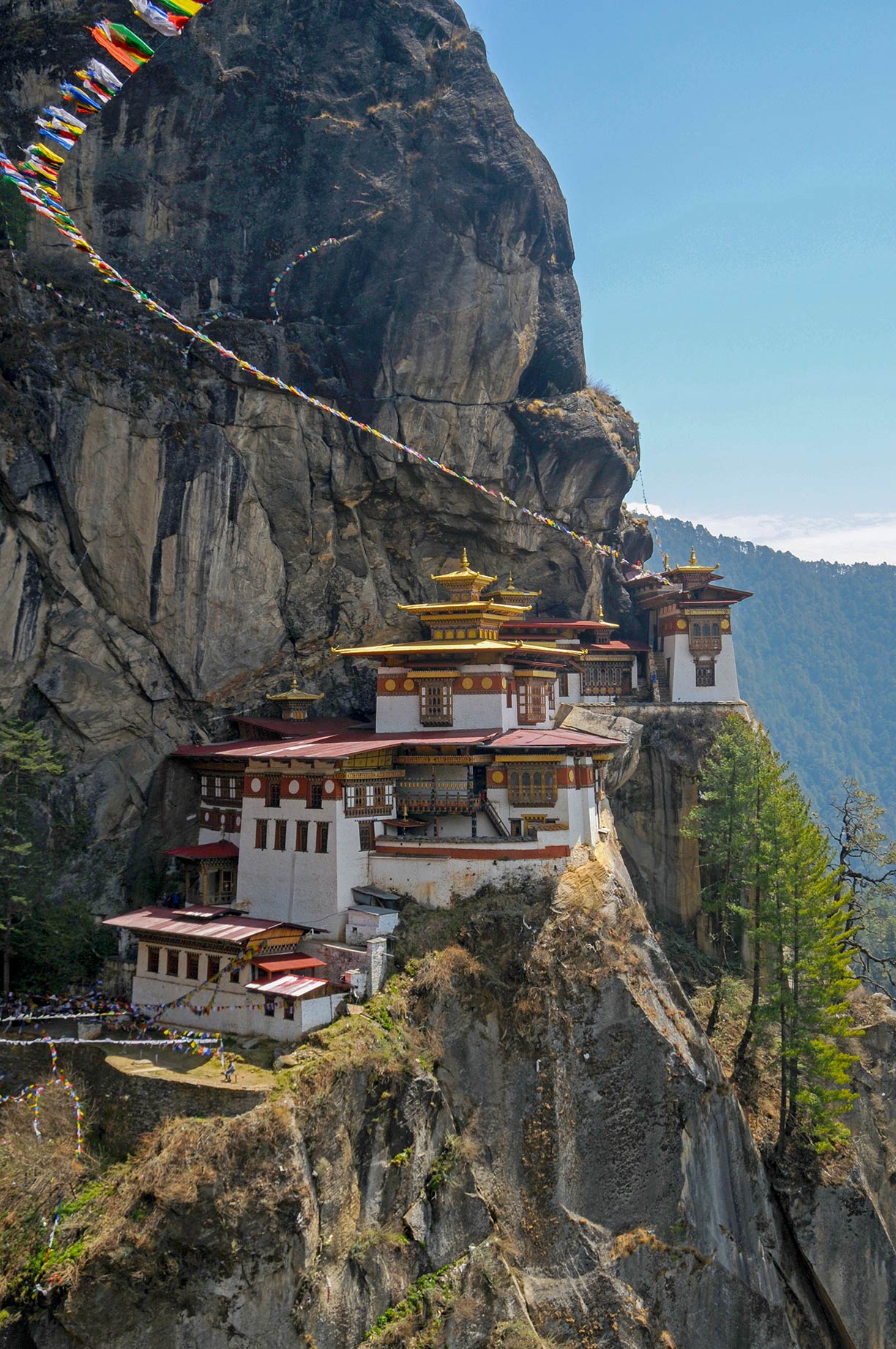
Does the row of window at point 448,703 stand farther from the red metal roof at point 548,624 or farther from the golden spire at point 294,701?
the red metal roof at point 548,624

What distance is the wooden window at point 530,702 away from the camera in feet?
128

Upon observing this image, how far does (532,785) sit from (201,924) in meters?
11.1

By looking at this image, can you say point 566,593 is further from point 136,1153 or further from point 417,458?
point 136,1153

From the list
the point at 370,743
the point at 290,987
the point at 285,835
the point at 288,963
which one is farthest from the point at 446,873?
the point at 290,987

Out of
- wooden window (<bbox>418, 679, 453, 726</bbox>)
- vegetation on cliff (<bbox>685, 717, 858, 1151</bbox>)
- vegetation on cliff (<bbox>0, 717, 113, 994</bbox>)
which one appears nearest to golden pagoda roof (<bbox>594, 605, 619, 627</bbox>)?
vegetation on cliff (<bbox>685, 717, 858, 1151</bbox>)

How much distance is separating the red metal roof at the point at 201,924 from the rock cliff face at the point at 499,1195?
11.7 ft

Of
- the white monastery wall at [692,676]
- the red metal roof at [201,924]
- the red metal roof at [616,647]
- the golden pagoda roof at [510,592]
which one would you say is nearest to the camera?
the red metal roof at [201,924]

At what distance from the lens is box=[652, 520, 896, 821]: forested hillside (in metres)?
150

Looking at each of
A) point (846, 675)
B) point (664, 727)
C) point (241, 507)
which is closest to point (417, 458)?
point (241, 507)

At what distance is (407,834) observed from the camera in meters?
35.0

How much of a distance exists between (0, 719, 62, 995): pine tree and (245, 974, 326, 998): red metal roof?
7876mm

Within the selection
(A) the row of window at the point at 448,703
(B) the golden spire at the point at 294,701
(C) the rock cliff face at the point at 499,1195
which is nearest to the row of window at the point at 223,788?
(B) the golden spire at the point at 294,701

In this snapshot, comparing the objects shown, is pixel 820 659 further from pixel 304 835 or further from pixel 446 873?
pixel 304 835

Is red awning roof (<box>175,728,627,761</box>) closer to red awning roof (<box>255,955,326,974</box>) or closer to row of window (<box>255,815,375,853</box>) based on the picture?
row of window (<box>255,815,375,853</box>)
